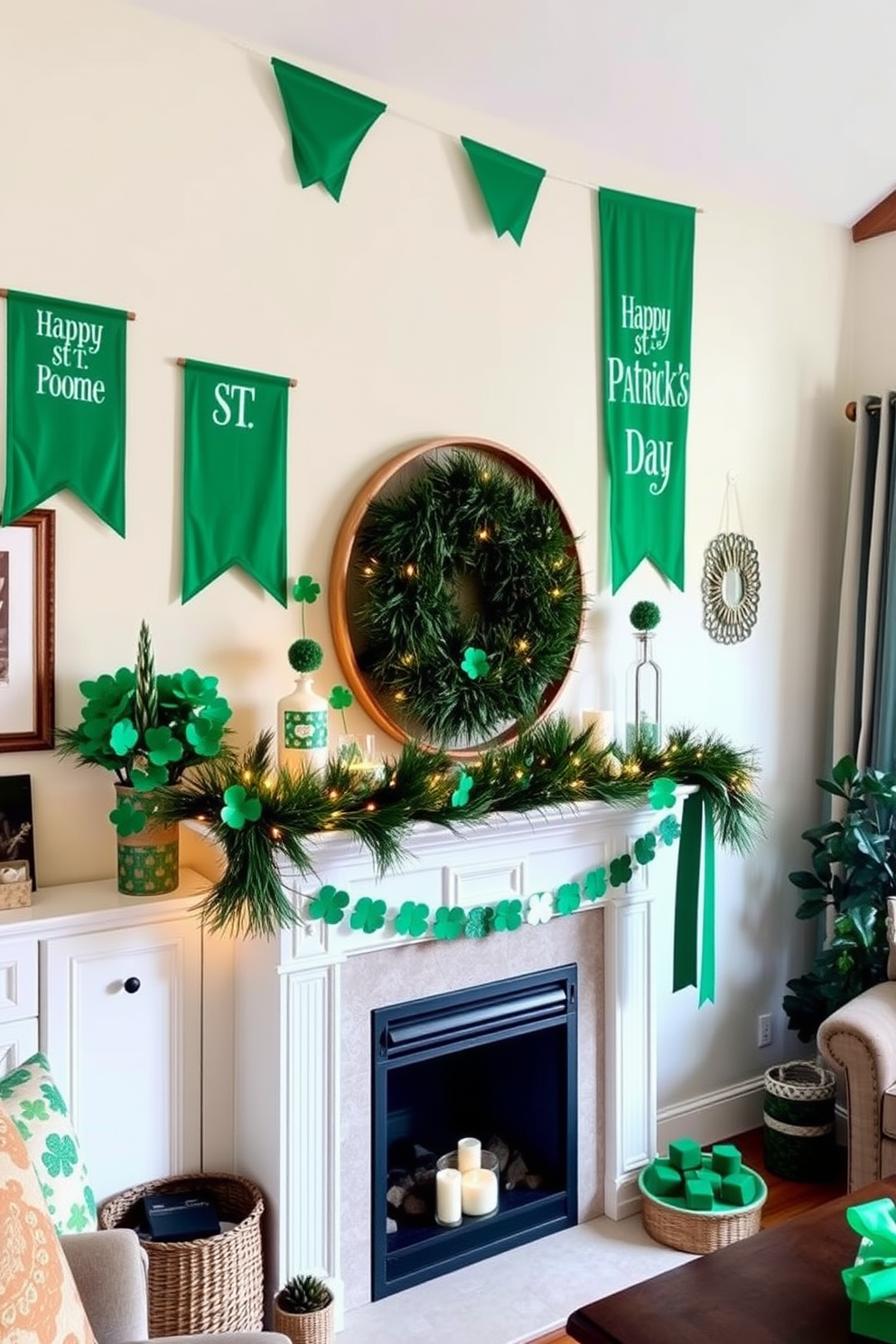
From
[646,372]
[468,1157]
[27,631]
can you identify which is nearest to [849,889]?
[468,1157]

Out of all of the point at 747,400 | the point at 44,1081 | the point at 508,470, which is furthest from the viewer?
the point at 747,400

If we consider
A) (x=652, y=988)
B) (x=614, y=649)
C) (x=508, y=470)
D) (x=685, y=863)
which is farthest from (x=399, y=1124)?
(x=508, y=470)

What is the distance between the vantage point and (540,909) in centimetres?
278

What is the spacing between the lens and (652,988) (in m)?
3.04

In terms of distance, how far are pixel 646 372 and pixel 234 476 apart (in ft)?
Answer: 4.37

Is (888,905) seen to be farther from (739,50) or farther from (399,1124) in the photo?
(739,50)

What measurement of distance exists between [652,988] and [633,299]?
1.91 meters

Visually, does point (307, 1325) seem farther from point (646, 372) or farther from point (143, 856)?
A: point (646, 372)

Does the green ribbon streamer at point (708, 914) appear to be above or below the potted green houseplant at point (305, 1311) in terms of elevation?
above

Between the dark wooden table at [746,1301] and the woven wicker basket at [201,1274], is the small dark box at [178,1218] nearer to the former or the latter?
the woven wicker basket at [201,1274]

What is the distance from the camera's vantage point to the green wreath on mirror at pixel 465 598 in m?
2.70

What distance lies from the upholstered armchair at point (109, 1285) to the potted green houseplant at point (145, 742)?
79cm

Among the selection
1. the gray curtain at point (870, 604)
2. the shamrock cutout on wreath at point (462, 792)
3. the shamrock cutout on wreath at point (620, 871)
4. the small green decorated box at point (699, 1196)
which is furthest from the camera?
the gray curtain at point (870, 604)

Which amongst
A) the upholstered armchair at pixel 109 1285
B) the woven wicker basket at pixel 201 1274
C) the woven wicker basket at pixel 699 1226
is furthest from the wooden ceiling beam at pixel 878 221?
the upholstered armchair at pixel 109 1285
